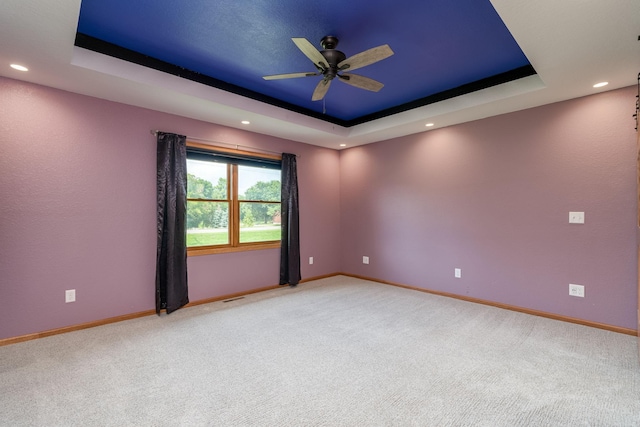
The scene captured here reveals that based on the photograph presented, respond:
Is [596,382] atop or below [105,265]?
below

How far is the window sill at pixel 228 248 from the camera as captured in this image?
3.83 meters

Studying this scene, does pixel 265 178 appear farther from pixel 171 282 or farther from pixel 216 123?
pixel 171 282

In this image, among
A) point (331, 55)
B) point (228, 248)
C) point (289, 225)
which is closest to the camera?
point (331, 55)

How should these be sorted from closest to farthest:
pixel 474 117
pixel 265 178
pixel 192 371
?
1. pixel 192 371
2. pixel 474 117
3. pixel 265 178

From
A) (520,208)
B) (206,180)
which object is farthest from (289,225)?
(520,208)

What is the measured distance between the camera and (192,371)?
2225 mm

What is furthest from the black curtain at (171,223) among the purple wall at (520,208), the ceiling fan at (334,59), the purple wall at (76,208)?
the purple wall at (520,208)

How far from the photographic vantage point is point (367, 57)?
2193mm

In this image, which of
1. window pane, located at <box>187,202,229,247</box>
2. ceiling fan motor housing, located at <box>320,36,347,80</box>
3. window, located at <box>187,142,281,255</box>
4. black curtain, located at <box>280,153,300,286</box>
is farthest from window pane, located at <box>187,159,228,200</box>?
ceiling fan motor housing, located at <box>320,36,347,80</box>

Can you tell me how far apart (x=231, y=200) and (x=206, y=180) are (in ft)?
1.47

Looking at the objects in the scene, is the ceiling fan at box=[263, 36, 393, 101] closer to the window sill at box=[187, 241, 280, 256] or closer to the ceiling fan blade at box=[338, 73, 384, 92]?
the ceiling fan blade at box=[338, 73, 384, 92]

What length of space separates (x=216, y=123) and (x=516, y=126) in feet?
12.5

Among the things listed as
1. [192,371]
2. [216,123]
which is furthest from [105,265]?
[216,123]

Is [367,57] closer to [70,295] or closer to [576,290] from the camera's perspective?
[576,290]
